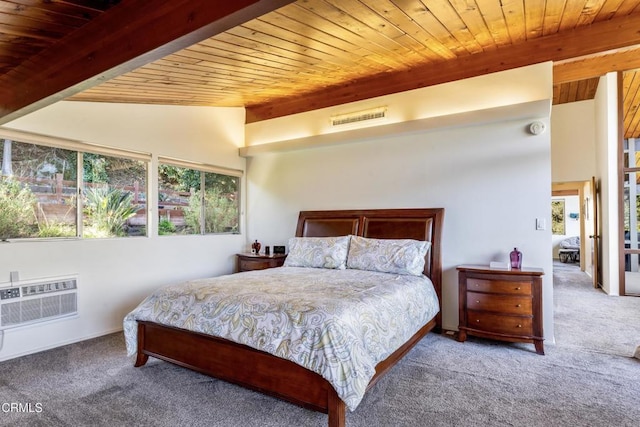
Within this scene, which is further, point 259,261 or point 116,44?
point 259,261

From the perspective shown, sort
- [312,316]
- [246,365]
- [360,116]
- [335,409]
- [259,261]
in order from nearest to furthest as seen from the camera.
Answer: [335,409]
[312,316]
[246,365]
[360,116]
[259,261]

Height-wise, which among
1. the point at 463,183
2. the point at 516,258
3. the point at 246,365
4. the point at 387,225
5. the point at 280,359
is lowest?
the point at 246,365

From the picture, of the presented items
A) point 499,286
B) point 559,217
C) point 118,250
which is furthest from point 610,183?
point 559,217

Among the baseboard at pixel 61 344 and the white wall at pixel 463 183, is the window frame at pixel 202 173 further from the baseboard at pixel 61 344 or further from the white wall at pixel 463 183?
the white wall at pixel 463 183

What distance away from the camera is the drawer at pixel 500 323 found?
10.7 feet

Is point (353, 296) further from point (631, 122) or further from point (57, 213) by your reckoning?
point (631, 122)

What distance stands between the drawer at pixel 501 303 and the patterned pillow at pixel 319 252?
1.35 m

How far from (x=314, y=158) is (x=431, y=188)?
66.4 inches

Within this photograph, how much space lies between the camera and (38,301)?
11.1 feet

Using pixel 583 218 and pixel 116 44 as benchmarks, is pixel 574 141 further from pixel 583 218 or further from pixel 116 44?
pixel 116 44

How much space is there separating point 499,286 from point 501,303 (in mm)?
160

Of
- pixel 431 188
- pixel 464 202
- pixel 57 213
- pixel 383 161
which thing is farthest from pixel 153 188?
pixel 464 202

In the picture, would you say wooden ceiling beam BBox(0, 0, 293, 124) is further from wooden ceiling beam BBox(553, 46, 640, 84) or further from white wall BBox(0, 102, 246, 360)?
wooden ceiling beam BBox(553, 46, 640, 84)

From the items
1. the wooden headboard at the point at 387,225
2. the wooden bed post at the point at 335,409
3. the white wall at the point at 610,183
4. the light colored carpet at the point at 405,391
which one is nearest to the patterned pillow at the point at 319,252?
the wooden headboard at the point at 387,225
